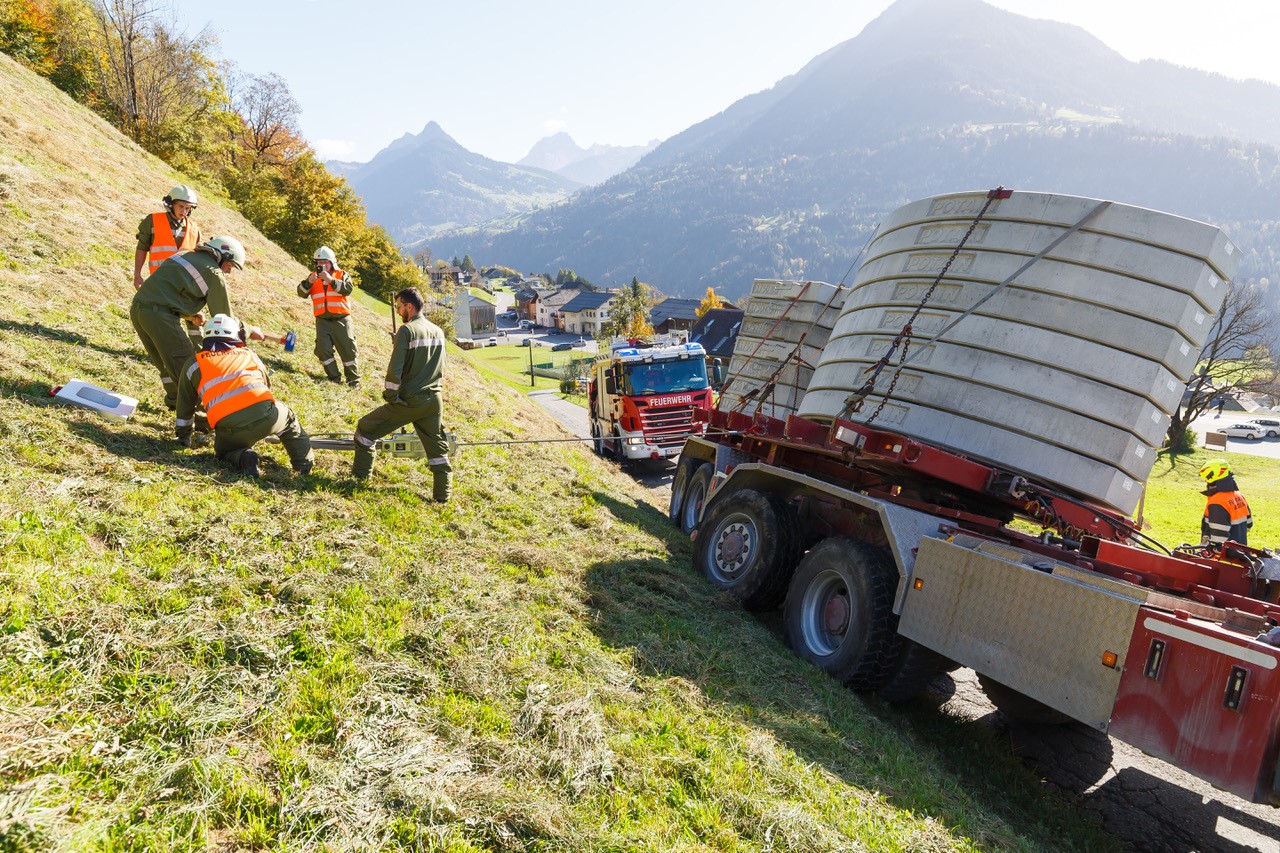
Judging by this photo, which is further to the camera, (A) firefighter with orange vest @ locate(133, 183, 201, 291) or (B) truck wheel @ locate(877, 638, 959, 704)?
(A) firefighter with orange vest @ locate(133, 183, 201, 291)

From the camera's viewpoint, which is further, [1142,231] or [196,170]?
[196,170]

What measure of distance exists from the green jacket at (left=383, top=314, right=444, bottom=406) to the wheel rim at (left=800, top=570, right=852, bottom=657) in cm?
385

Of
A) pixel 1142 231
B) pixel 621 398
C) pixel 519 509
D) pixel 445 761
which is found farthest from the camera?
pixel 621 398

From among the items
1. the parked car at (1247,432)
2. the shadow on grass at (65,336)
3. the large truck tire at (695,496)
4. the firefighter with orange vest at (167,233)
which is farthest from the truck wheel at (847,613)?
the parked car at (1247,432)

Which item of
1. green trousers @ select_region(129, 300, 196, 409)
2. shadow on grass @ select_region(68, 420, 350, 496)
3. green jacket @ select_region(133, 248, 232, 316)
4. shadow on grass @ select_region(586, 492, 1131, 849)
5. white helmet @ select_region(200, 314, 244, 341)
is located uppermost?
green jacket @ select_region(133, 248, 232, 316)

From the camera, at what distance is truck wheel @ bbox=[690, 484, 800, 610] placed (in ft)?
21.9

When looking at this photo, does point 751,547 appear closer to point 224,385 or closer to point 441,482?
point 441,482

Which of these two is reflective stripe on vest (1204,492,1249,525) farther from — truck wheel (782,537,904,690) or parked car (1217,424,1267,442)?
parked car (1217,424,1267,442)

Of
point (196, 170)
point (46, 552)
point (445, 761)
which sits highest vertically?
point (196, 170)

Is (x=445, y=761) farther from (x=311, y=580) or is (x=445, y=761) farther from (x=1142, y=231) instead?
(x=1142, y=231)

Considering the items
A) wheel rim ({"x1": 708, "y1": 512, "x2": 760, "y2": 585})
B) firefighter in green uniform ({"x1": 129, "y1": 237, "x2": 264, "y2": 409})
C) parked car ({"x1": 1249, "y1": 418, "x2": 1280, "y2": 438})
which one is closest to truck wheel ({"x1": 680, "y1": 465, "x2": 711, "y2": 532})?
wheel rim ({"x1": 708, "y1": 512, "x2": 760, "y2": 585})

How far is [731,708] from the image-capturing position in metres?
4.43

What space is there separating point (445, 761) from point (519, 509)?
4395 mm

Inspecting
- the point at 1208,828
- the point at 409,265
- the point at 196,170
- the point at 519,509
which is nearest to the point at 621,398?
the point at 519,509
